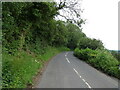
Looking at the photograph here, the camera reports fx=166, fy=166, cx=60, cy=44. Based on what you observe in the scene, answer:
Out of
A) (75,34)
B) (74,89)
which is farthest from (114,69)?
(75,34)

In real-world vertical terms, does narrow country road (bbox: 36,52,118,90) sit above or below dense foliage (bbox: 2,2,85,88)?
below

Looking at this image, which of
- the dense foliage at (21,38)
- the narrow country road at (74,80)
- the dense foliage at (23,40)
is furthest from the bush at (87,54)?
the narrow country road at (74,80)

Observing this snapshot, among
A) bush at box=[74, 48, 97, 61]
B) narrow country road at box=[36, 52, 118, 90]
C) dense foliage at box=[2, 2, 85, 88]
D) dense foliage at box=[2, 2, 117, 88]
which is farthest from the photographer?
bush at box=[74, 48, 97, 61]

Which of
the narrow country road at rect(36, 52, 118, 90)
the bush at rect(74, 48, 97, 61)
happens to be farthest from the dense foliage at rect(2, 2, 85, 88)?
the bush at rect(74, 48, 97, 61)

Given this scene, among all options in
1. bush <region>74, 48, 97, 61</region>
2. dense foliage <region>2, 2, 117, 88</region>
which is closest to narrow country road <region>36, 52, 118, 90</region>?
dense foliage <region>2, 2, 117, 88</region>

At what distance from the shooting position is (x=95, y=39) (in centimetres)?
3192

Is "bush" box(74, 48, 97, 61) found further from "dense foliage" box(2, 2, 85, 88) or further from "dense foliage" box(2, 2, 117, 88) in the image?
"dense foliage" box(2, 2, 85, 88)

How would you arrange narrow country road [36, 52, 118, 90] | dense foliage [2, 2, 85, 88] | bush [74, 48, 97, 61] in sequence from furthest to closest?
bush [74, 48, 97, 61] < narrow country road [36, 52, 118, 90] < dense foliage [2, 2, 85, 88]

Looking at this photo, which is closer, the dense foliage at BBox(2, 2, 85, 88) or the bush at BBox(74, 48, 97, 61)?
the dense foliage at BBox(2, 2, 85, 88)

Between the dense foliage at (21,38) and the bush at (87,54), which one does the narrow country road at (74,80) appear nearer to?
the dense foliage at (21,38)

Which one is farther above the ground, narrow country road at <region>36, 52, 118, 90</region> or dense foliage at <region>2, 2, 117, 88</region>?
dense foliage at <region>2, 2, 117, 88</region>

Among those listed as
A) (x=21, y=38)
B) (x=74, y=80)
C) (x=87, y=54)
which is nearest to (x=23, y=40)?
(x=21, y=38)

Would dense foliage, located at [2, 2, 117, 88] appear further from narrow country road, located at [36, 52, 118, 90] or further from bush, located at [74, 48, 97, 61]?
narrow country road, located at [36, 52, 118, 90]

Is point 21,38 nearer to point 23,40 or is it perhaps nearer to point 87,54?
point 23,40
